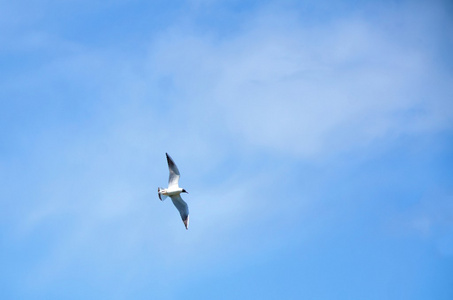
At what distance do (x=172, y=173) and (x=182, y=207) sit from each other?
10.8ft

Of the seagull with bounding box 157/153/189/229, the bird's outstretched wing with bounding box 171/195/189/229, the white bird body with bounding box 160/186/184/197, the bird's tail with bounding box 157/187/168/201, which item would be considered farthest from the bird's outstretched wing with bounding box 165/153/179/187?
the bird's outstretched wing with bounding box 171/195/189/229

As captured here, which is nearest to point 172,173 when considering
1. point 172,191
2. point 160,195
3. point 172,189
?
point 172,189

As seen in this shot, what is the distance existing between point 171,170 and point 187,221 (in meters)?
4.73

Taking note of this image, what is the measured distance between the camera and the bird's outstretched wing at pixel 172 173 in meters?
53.3

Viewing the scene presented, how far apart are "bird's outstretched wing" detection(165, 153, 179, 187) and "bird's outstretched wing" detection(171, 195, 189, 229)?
1.22 metres

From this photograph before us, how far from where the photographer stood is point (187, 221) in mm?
54969

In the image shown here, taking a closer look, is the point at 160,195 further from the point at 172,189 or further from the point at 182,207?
the point at 182,207

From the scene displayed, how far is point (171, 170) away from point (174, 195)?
2065 mm

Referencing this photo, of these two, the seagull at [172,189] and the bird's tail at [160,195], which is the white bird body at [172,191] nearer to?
the seagull at [172,189]

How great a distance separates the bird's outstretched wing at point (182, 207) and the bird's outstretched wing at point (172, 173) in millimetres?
1217

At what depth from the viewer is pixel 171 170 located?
5341 centimetres

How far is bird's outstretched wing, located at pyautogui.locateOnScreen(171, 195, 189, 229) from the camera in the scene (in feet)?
178

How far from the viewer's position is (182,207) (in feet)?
180

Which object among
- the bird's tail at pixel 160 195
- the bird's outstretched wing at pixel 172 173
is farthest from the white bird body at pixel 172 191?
the bird's outstretched wing at pixel 172 173
